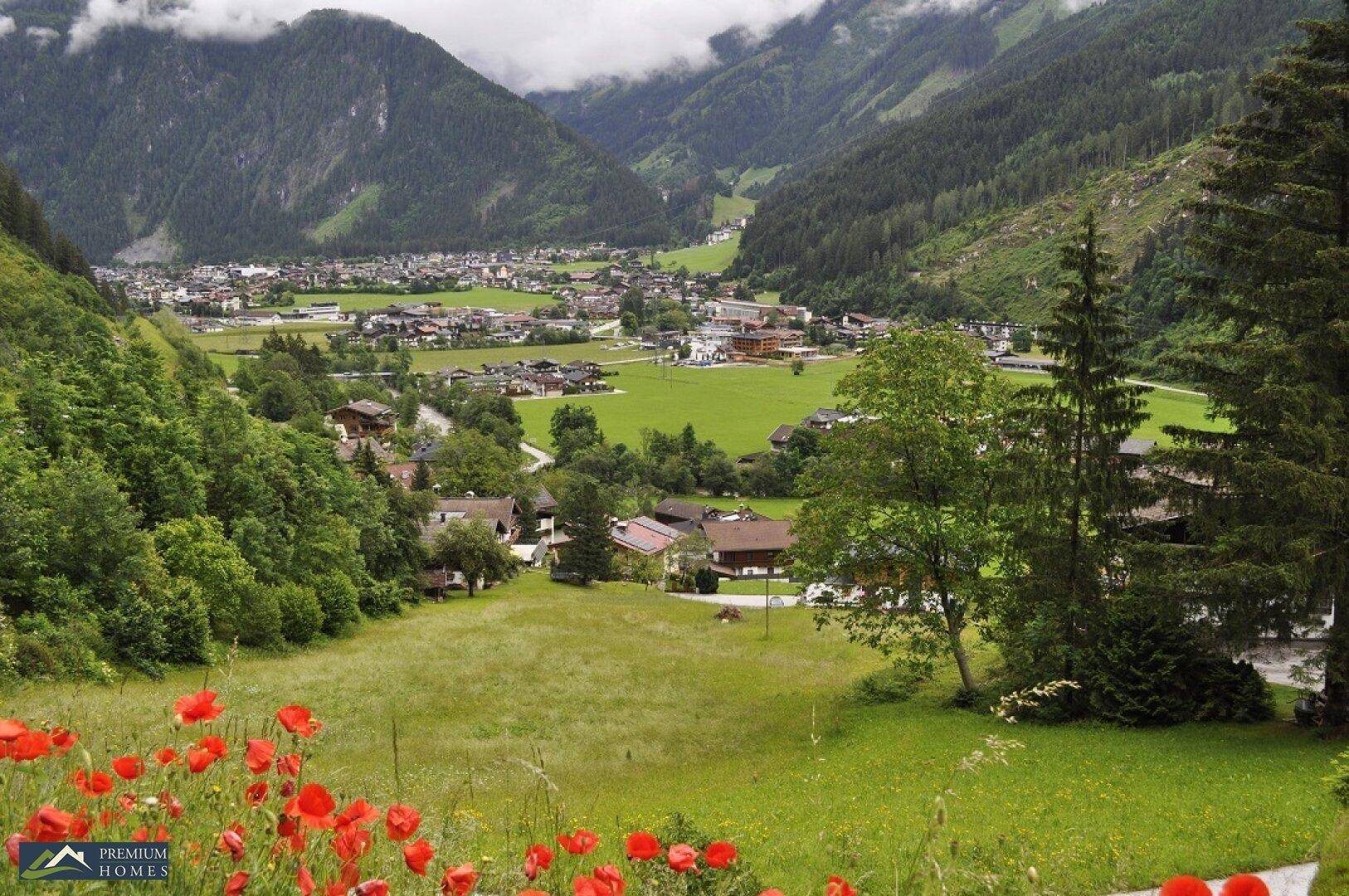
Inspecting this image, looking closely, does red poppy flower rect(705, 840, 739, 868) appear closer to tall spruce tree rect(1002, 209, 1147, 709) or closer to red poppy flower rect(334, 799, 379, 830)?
red poppy flower rect(334, 799, 379, 830)

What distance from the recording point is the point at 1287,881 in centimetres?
941

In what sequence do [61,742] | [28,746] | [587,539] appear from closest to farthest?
1. [28,746]
2. [61,742]
3. [587,539]

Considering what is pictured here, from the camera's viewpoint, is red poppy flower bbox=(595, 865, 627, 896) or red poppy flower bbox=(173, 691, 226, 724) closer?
red poppy flower bbox=(595, 865, 627, 896)

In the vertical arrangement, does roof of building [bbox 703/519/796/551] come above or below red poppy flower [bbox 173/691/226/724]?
below

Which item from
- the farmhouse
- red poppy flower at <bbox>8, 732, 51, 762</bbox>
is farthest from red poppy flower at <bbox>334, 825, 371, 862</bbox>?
the farmhouse

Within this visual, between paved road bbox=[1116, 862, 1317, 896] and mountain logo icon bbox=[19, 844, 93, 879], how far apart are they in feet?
30.7

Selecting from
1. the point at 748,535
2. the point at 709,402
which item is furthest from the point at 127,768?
the point at 709,402

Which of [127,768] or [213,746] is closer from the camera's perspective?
[127,768]

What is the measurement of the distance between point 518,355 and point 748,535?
294 feet

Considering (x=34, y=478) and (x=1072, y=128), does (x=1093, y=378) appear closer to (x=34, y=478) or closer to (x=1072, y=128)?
(x=34, y=478)

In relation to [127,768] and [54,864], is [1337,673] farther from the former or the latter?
[54,864]

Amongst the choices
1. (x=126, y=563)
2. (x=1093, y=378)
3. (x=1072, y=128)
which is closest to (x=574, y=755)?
(x=1093, y=378)

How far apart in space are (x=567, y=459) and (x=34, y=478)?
57.9 meters

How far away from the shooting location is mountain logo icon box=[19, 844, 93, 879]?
283cm
